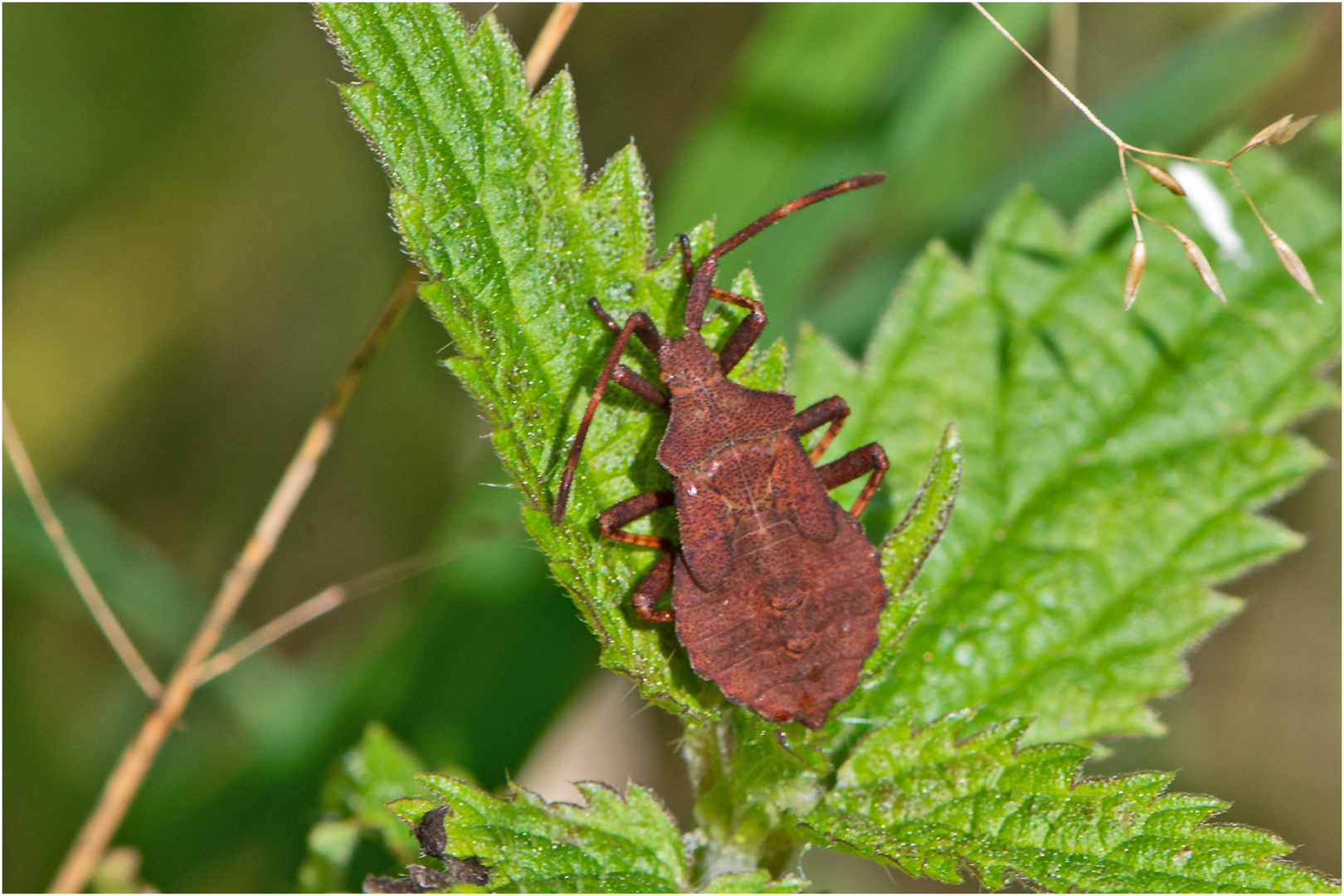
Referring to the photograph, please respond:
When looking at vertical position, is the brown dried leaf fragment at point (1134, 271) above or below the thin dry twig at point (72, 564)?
above

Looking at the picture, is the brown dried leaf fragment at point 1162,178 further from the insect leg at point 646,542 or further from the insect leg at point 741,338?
the insect leg at point 646,542

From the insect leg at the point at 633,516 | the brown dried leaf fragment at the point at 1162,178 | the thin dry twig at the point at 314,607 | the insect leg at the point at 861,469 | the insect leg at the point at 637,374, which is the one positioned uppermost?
the brown dried leaf fragment at the point at 1162,178

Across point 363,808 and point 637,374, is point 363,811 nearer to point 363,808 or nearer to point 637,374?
point 363,808

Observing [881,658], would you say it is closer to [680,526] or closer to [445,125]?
[680,526]

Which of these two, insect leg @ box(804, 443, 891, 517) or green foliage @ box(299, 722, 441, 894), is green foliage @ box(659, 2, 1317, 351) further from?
green foliage @ box(299, 722, 441, 894)

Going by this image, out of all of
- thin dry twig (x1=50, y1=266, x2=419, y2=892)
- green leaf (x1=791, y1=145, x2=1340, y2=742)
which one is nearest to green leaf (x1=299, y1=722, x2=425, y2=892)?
thin dry twig (x1=50, y1=266, x2=419, y2=892)

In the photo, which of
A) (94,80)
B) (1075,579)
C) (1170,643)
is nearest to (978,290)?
(1075,579)

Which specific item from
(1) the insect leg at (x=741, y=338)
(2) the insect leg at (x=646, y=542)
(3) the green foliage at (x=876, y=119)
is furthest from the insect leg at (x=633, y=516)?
(3) the green foliage at (x=876, y=119)
